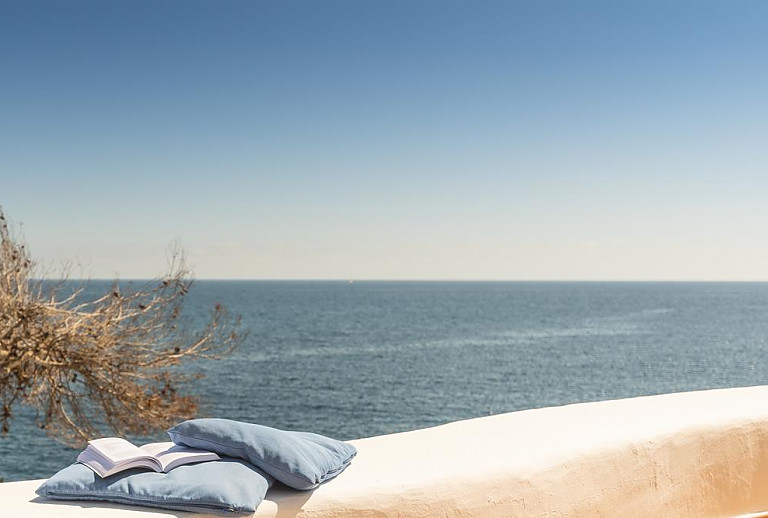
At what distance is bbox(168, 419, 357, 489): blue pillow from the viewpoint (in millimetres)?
1789

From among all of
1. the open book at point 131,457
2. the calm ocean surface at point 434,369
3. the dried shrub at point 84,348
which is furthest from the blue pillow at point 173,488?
the calm ocean surface at point 434,369

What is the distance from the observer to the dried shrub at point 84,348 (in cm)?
783

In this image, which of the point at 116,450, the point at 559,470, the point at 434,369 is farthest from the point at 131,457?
the point at 434,369

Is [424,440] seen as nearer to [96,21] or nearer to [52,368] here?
[52,368]

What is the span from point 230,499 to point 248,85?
34.2 meters

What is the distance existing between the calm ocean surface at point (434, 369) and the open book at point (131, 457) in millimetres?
13479

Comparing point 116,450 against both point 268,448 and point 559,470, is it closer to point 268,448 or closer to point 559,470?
point 268,448

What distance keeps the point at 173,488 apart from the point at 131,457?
141 mm

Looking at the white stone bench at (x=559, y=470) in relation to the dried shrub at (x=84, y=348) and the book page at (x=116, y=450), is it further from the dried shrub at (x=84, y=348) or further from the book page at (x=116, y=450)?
the dried shrub at (x=84, y=348)

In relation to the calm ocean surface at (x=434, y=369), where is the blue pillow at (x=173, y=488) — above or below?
above

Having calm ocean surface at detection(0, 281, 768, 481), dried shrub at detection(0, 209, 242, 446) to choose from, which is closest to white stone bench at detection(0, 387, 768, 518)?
dried shrub at detection(0, 209, 242, 446)

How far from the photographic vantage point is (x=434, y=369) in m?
28.1

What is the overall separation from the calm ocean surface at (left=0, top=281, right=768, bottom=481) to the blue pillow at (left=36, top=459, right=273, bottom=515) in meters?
13.6

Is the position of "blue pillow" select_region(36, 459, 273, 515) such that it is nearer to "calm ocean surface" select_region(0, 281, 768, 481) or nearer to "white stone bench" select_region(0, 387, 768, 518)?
"white stone bench" select_region(0, 387, 768, 518)
